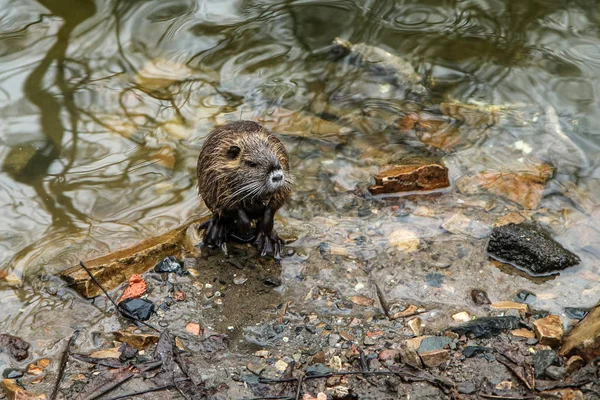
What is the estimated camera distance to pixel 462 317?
5.40 meters

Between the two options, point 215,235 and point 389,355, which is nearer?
point 389,355

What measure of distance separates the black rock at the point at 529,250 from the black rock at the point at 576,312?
0.49 m

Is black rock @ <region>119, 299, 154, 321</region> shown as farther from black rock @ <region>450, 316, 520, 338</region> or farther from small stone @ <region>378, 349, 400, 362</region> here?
black rock @ <region>450, 316, 520, 338</region>

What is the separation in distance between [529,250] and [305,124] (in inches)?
129

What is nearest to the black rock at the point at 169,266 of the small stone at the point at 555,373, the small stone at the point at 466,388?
the small stone at the point at 466,388

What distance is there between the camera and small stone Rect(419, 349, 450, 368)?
4.83 meters

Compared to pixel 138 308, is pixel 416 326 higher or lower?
higher

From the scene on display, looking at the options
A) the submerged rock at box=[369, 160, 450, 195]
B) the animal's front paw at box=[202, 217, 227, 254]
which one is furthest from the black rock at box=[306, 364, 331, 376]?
the submerged rock at box=[369, 160, 450, 195]

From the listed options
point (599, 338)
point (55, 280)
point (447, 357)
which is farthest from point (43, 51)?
point (599, 338)

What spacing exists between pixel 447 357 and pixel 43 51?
22.8ft

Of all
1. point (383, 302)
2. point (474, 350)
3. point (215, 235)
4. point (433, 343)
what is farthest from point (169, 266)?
point (474, 350)

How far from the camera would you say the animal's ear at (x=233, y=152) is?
6.01 meters

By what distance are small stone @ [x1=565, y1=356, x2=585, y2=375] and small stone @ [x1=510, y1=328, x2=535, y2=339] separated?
1.40 feet

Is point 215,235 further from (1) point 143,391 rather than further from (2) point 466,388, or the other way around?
(2) point 466,388
